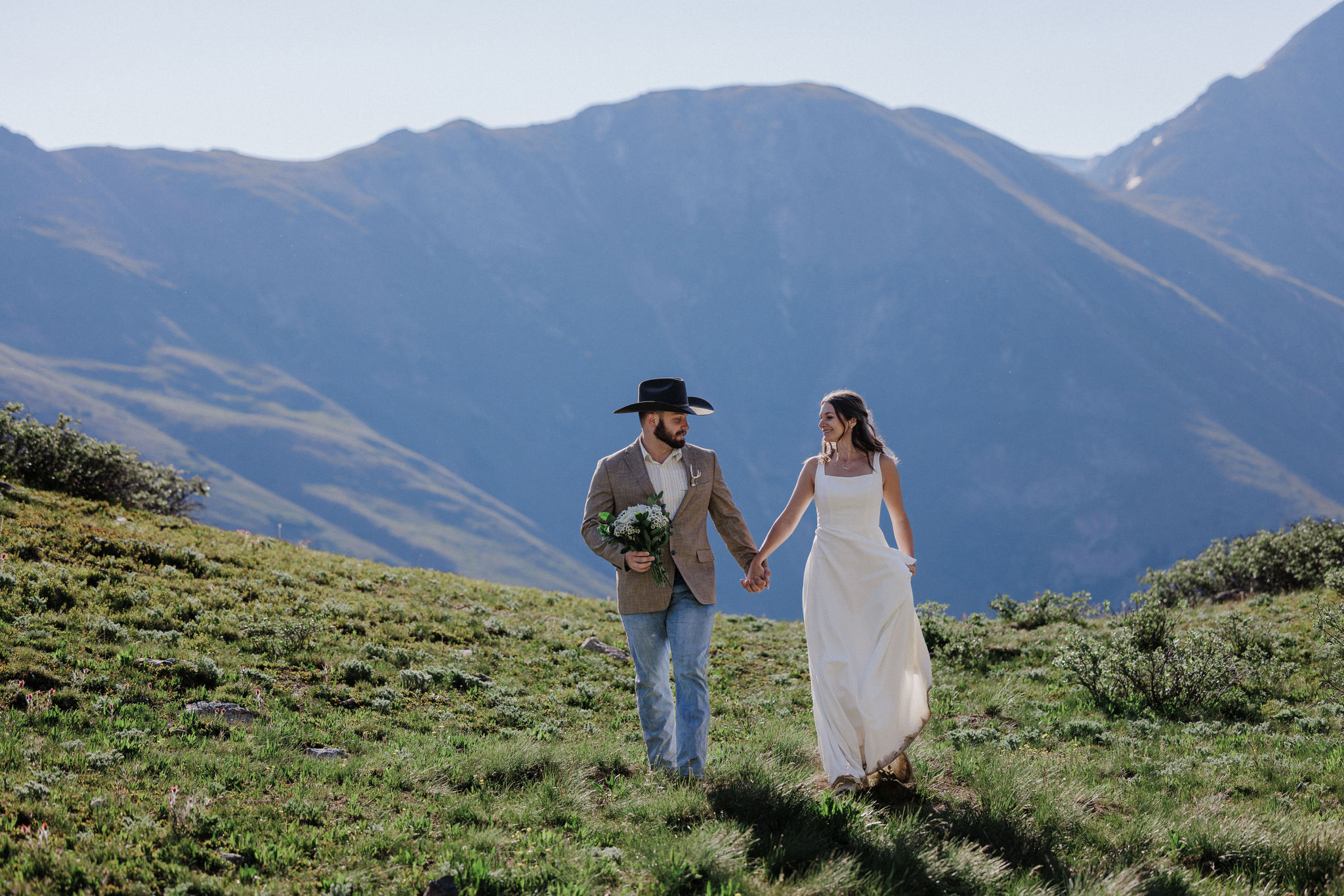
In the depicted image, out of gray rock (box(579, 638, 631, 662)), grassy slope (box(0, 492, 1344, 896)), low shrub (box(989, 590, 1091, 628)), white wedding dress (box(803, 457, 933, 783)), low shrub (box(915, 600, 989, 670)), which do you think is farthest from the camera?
low shrub (box(989, 590, 1091, 628))

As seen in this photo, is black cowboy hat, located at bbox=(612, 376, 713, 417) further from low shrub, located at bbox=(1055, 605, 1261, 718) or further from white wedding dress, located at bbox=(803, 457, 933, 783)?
low shrub, located at bbox=(1055, 605, 1261, 718)

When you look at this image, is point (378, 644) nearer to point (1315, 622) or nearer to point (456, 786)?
point (456, 786)

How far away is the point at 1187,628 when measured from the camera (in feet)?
46.4

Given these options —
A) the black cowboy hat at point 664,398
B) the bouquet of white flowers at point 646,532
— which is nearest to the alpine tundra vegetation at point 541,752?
the bouquet of white flowers at point 646,532

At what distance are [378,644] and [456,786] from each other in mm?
5128

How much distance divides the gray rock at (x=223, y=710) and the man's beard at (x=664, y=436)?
441cm

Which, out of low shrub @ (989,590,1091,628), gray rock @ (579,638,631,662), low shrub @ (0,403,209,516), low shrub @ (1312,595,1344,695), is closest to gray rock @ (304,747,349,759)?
gray rock @ (579,638,631,662)

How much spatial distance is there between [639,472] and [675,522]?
50cm

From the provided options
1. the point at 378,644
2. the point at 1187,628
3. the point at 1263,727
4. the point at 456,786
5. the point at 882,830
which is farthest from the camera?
the point at 1187,628

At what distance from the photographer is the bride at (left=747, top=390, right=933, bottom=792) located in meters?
6.57

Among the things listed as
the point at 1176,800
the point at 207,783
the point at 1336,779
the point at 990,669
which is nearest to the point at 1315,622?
the point at 990,669

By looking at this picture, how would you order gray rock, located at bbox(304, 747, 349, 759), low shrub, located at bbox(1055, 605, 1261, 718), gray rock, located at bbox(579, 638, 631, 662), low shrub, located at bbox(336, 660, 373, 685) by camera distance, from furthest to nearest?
gray rock, located at bbox(579, 638, 631, 662) < low shrub, located at bbox(1055, 605, 1261, 718) < low shrub, located at bbox(336, 660, 373, 685) < gray rock, located at bbox(304, 747, 349, 759)

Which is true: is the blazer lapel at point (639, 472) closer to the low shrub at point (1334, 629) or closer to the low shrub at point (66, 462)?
the low shrub at point (1334, 629)

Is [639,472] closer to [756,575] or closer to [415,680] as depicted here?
[756,575]
